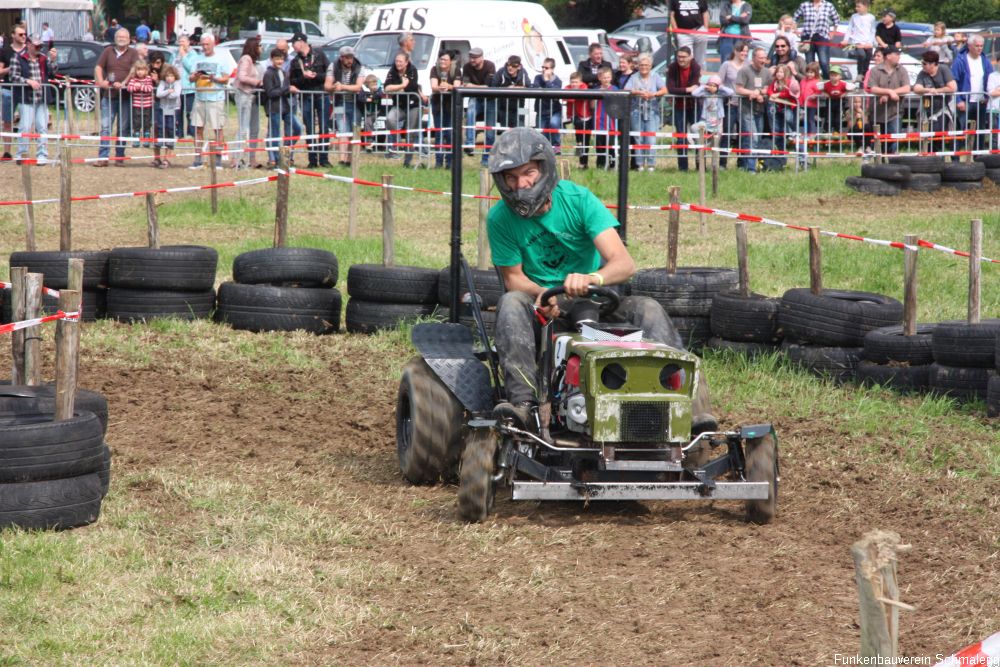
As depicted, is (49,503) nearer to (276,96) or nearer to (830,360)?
(830,360)

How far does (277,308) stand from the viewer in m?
11.6

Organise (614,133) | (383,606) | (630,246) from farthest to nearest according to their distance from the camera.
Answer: (614,133), (630,246), (383,606)

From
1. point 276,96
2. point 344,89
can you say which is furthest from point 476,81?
point 276,96

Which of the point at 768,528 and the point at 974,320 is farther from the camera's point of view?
the point at 974,320

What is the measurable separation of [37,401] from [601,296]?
2.79 metres

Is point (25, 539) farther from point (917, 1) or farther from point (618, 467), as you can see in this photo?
point (917, 1)

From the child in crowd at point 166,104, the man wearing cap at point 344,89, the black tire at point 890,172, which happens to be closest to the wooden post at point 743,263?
the black tire at point 890,172

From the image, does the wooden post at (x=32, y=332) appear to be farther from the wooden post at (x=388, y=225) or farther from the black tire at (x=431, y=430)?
the wooden post at (x=388, y=225)

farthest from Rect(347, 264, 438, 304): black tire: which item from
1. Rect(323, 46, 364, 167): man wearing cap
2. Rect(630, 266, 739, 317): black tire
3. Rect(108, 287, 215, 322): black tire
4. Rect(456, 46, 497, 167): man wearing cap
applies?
Rect(456, 46, 497, 167): man wearing cap

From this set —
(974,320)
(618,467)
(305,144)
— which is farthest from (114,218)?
(618,467)

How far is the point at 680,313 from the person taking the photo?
1065 cm

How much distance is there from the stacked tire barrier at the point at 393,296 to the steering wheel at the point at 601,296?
4.94 meters

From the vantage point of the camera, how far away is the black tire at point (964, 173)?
1922cm

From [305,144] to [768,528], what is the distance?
15939 millimetres
